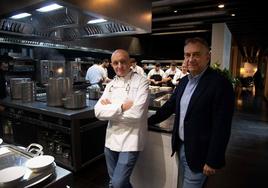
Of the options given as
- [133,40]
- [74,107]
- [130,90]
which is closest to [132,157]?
[130,90]

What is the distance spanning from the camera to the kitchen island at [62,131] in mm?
2429

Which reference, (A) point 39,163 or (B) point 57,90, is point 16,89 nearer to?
(B) point 57,90

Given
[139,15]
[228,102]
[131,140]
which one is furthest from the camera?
[139,15]

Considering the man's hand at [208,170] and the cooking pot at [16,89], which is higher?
the cooking pot at [16,89]

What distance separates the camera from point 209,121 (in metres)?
1.29

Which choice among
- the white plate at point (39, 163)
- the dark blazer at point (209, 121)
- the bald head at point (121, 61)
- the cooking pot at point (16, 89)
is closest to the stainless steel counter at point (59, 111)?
the cooking pot at point (16, 89)

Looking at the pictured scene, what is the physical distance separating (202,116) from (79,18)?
1.81 metres

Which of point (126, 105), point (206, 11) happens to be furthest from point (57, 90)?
point (206, 11)

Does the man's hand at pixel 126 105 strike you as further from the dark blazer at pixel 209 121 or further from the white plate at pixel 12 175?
the white plate at pixel 12 175

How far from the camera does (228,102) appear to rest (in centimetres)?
123

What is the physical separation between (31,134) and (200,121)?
8.21 feet

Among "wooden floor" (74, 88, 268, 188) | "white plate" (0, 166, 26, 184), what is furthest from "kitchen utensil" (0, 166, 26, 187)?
"wooden floor" (74, 88, 268, 188)

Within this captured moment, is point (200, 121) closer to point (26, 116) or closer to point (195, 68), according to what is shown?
point (195, 68)

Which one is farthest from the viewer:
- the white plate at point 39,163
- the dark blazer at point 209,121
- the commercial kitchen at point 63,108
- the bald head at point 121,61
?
the bald head at point 121,61
